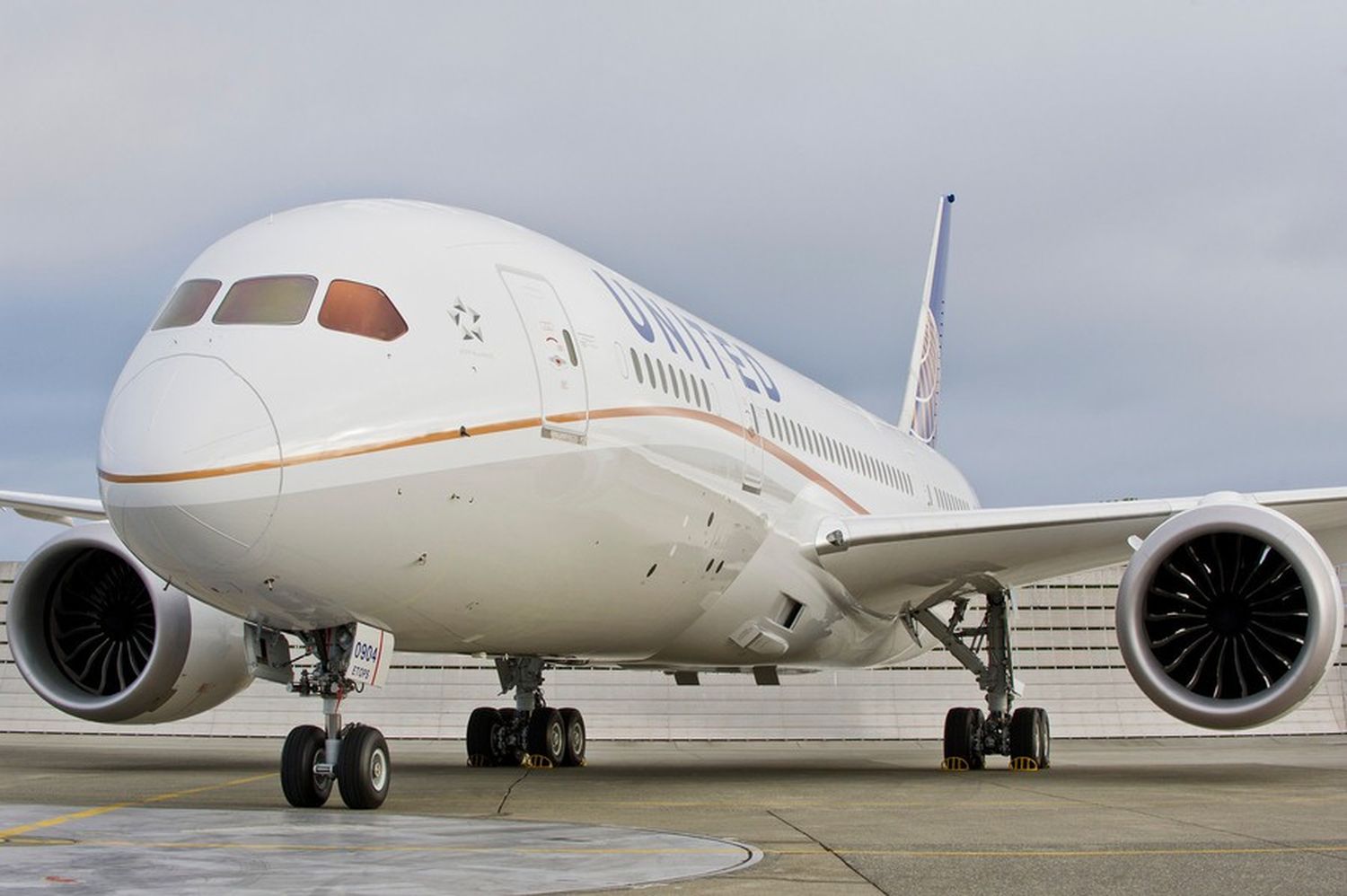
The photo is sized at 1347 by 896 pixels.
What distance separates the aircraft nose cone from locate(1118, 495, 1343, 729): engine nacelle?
6660 mm

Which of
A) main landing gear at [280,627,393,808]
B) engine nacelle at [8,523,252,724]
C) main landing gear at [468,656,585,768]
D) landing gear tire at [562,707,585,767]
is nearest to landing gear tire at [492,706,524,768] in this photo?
main landing gear at [468,656,585,768]

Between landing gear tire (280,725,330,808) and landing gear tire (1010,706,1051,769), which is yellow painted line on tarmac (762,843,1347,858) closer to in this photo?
landing gear tire (280,725,330,808)

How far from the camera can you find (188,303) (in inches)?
322

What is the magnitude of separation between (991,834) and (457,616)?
3.28m

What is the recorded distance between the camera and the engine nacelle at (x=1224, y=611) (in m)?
10.8

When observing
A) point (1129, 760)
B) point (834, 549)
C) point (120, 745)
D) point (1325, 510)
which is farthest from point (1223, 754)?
point (120, 745)

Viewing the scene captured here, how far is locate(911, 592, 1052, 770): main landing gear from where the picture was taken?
14.8 m

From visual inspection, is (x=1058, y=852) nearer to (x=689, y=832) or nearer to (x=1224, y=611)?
(x=689, y=832)

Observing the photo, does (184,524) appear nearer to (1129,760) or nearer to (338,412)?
(338,412)

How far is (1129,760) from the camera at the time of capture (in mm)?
17953

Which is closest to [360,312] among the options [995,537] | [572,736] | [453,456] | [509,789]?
[453,456]

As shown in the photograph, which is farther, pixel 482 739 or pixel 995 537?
pixel 482 739

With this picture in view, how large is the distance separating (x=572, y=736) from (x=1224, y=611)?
7041 millimetres

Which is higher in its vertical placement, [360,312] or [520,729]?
[360,312]
